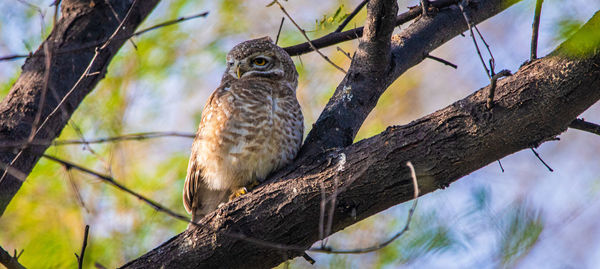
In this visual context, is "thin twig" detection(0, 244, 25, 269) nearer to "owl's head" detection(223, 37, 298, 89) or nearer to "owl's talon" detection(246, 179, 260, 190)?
"owl's talon" detection(246, 179, 260, 190)

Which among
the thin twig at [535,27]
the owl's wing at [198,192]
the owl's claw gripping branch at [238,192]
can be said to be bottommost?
the thin twig at [535,27]

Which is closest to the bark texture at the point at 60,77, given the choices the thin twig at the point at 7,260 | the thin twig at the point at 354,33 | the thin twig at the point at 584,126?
the thin twig at the point at 7,260

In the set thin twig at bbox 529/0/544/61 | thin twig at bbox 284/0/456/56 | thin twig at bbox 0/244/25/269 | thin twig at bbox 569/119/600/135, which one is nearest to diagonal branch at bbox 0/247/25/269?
thin twig at bbox 0/244/25/269

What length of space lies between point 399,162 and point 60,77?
2.33m

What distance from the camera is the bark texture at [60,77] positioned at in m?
3.32

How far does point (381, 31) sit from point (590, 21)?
1.22 m

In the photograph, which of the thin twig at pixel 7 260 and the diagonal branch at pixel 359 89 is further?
the diagonal branch at pixel 359 89

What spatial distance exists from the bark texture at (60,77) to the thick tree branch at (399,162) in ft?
3.54

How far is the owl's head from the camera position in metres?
3.99

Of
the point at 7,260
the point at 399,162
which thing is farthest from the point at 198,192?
the point at 399,162

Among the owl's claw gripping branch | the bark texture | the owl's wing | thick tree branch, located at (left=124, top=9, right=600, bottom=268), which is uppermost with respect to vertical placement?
the bark texture

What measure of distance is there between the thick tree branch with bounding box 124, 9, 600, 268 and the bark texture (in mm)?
1079

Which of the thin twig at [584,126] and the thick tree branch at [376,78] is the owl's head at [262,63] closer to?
the thick tree branch at [376,78]

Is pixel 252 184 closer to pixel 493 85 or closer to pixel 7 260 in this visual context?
pixel 7 260
